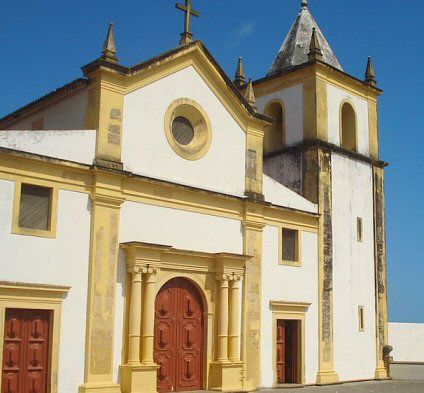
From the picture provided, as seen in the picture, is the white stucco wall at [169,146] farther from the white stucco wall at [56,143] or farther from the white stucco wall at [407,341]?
the white stucco wall at [407,341]

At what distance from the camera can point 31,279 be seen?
598 inches

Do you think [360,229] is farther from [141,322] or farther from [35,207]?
[35,207]

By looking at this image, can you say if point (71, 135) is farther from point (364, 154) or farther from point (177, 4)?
point (364, 154)

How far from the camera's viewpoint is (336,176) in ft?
78.5

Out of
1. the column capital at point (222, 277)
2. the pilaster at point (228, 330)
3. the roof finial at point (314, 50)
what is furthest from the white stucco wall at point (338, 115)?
the column capital at point (222, 277)

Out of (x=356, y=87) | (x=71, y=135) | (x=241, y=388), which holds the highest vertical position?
(x=356, y=87)

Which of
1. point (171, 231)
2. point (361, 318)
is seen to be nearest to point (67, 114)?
point (171, 231)

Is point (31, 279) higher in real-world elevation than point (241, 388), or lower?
higher

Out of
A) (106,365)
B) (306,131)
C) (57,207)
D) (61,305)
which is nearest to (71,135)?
(57,207)

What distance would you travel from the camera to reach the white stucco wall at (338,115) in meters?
24.4

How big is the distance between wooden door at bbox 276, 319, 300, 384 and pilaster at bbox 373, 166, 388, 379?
14.0 ft

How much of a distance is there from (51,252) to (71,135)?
293 centimetres

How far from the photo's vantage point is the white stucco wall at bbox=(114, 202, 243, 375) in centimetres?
1697

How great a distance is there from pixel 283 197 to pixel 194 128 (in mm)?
4120
